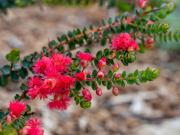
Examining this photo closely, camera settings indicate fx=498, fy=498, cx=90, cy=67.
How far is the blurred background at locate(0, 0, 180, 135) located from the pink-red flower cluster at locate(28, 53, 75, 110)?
99cm

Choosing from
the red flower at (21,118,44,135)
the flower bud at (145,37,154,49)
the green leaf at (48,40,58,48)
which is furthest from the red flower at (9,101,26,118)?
the flower bud at (145,37,154,49)

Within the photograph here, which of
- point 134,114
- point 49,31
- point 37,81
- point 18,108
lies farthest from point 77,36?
point 49,31

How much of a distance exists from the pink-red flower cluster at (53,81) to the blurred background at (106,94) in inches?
39.0

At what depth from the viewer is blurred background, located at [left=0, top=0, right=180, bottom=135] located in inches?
116

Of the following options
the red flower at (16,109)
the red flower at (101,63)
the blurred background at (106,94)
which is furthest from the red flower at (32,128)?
the blurred background at (106,94)

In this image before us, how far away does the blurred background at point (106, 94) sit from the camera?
2.94 m

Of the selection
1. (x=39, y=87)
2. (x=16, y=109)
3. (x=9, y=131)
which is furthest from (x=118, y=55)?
(x=9, y=131)

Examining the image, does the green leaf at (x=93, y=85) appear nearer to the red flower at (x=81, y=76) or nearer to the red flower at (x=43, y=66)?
the red flower at (x=81, y=76)

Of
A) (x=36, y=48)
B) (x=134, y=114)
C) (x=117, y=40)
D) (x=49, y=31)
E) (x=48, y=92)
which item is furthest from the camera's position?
(x=49, y=31)

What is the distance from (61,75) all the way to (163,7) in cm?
58

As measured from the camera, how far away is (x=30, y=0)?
2.33 m

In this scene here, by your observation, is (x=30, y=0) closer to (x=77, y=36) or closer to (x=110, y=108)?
(x=77, y=36)

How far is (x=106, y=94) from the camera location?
131 inches

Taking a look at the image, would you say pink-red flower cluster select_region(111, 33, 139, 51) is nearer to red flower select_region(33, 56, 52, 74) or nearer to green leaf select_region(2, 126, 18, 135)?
red flower select_region(33, 56, 52, 74)
